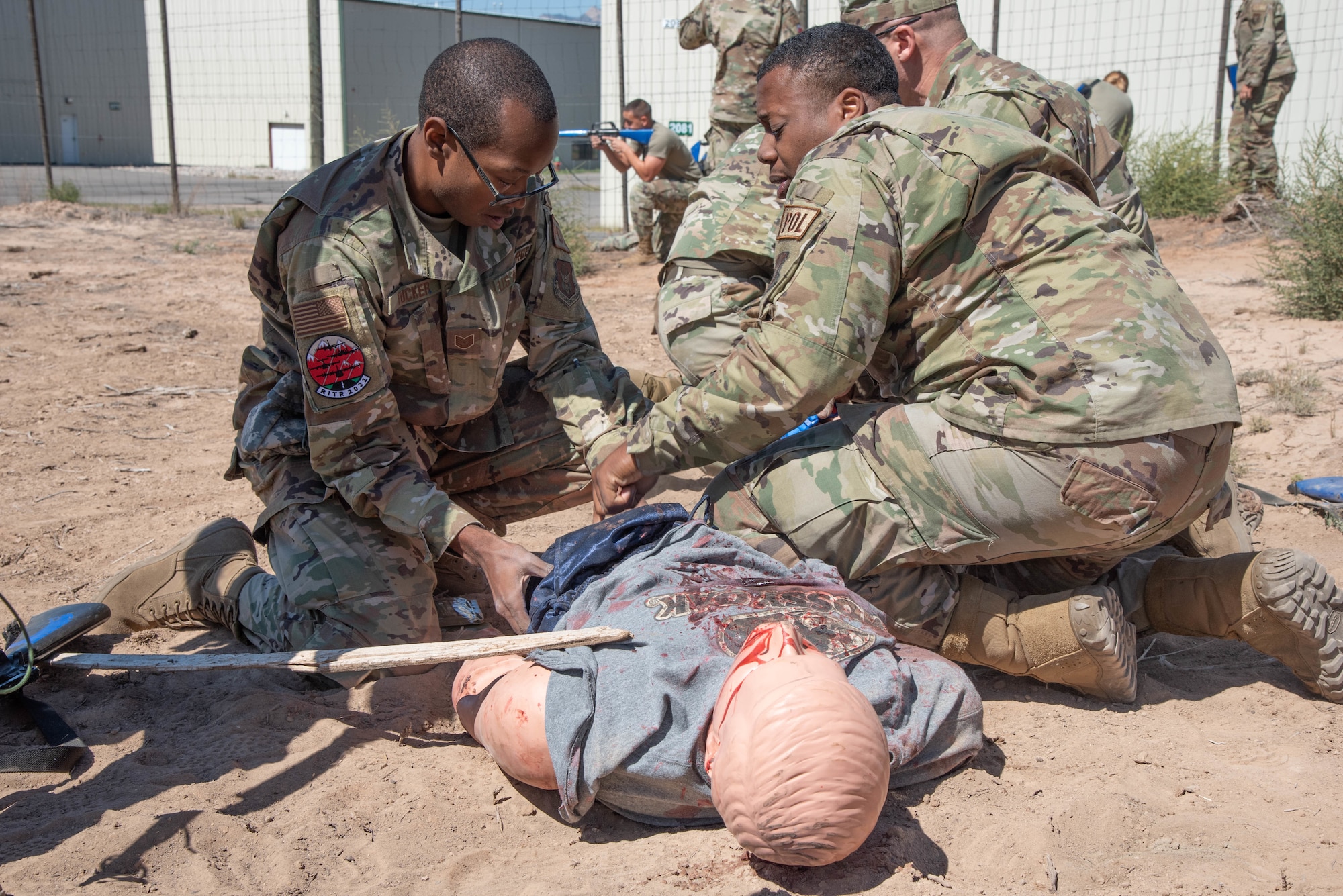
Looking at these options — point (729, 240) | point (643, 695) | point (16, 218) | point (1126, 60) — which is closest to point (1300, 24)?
point (1126, 60)

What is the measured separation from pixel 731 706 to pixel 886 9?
2.82 metres

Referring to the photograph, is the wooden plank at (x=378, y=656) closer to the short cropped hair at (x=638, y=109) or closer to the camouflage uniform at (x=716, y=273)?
the camouflage uniform at (x=716, y=273)

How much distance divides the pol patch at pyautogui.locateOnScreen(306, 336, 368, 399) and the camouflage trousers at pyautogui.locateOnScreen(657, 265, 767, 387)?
4.31 ft

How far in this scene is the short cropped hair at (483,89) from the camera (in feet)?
7.99

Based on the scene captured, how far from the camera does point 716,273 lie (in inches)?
141

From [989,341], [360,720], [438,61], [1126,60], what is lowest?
[360,720]

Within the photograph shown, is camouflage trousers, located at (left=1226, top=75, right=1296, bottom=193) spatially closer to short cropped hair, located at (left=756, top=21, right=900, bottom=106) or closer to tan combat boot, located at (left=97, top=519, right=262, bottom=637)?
short cropped hair, located at (left=756, top=21, right=900, bottom=106)

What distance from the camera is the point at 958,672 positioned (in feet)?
7.03

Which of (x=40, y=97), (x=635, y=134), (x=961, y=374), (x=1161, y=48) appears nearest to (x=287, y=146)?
(x=40, y=97)

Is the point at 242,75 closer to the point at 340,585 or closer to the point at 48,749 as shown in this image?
the point at 340,585

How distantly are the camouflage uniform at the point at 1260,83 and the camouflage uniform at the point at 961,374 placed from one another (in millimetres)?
9083

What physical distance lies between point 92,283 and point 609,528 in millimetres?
6315

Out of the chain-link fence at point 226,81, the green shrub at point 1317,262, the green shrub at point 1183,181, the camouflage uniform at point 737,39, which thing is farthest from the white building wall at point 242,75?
the green shrub at point 1317,262

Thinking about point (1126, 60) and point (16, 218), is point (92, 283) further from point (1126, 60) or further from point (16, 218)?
point (1126, 60)
